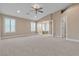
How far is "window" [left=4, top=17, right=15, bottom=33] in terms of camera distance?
1084 cm

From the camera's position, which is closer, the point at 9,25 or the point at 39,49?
the point at 39,49

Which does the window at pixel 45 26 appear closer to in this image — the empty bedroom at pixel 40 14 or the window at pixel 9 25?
the empty bedroom at pixel 40 14

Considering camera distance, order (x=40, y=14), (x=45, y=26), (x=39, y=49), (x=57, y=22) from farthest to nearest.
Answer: (x=45, y=26) → (x=40, y=14) → (x=57, y=22) → (x=39, y=49)

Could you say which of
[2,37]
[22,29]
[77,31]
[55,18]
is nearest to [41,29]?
[22,29]

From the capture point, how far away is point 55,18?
41.9 ft

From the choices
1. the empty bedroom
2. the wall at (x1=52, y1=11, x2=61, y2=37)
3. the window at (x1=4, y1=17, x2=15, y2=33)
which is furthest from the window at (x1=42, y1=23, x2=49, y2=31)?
the window at (x1=4, y1=17, x2=15, y2=33)

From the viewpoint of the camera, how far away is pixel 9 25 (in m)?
11.7

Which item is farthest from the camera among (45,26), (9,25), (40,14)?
(45,26)

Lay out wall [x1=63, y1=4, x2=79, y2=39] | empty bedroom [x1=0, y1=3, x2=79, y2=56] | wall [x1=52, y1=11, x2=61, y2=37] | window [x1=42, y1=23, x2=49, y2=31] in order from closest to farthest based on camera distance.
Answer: empty bedroom [x1=0, y1=3, x2=79, y2=56] → wall [x1=63, y1=4, x2=79, y2=39] → wall [x1=52, y1=11, x2=61, y2=37] → window [x1=42, y1=23, x2=49, y2=31]

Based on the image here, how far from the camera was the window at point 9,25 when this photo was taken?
1084 centimetres

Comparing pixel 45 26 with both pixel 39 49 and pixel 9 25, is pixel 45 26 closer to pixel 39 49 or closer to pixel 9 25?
pixel 9 25

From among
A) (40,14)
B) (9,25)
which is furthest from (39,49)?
(40,14)

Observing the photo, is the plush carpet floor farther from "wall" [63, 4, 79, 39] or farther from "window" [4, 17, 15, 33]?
"window" [4, 17, 15, 33]

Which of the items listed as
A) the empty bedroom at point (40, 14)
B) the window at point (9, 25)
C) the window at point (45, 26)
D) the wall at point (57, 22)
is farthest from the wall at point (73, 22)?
the window at point (45, 26)
